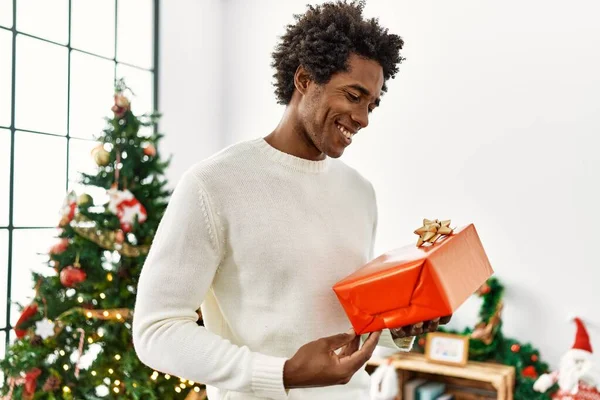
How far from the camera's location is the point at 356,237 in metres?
1.14

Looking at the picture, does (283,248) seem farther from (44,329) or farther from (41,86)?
(41,86)

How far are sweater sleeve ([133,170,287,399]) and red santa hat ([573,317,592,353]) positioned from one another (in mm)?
1788

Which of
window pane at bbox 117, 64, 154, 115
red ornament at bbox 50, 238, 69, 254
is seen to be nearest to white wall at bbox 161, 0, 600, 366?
window pane at bbox 117, 64, 154, 115

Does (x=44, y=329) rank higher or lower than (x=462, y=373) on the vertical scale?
higher

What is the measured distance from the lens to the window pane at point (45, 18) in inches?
98.5

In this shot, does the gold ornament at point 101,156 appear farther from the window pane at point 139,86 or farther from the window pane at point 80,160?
the window pane at point 139,86

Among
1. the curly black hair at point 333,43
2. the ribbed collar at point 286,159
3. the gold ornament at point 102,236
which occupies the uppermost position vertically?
the curly black hair at point 333,43

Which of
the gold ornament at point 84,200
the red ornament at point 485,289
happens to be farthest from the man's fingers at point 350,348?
the red ornament at point 485,289

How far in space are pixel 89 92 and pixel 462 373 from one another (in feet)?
7.22

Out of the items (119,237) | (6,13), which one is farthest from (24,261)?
(6,13)

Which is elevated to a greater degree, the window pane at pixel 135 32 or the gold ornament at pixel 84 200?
the window pane at pixel 135 32

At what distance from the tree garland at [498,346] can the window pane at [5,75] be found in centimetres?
203

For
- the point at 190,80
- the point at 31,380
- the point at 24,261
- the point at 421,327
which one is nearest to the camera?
the point at 421,327

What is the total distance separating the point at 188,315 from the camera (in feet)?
3.06
